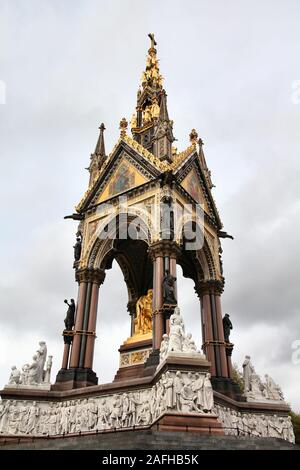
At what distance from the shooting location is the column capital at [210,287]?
18.2m

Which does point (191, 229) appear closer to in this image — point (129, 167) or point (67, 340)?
point (129, 167)

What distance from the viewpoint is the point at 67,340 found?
53.1ft

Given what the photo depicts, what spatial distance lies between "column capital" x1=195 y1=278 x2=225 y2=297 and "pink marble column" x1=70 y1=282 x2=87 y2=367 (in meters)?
5.06

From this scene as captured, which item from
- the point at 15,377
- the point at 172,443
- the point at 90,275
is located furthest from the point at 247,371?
the point at 172,443

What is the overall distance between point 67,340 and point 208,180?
1049cm

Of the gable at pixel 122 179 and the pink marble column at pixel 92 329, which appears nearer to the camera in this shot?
the pink marble column at pixel 92 329

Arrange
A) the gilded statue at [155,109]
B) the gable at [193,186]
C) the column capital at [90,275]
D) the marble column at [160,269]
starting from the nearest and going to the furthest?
the marble column at [160,269] < the column capital at [90,275] < the gable at [193,186] < the gilded statue at [155,109]

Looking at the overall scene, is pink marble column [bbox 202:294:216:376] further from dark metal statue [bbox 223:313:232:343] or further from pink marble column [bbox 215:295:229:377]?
dark metal statue [bbox 223:313:232:343]

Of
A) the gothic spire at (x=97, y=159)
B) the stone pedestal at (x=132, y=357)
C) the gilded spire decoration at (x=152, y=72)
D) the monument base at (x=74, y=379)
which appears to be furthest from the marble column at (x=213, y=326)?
the gilded spire decoration at (x=152, y=72)

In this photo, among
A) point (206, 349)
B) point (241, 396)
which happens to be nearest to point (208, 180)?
point (206, 349)

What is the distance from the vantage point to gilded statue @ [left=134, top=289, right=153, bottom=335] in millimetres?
17484

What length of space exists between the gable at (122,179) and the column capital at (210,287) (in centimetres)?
518

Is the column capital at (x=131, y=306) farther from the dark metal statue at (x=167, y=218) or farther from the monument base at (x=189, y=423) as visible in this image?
the monument base at (x=189, y=423)

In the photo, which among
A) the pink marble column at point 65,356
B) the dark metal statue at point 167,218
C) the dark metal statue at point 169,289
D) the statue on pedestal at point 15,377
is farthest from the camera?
the pink marble column at point 65,356
